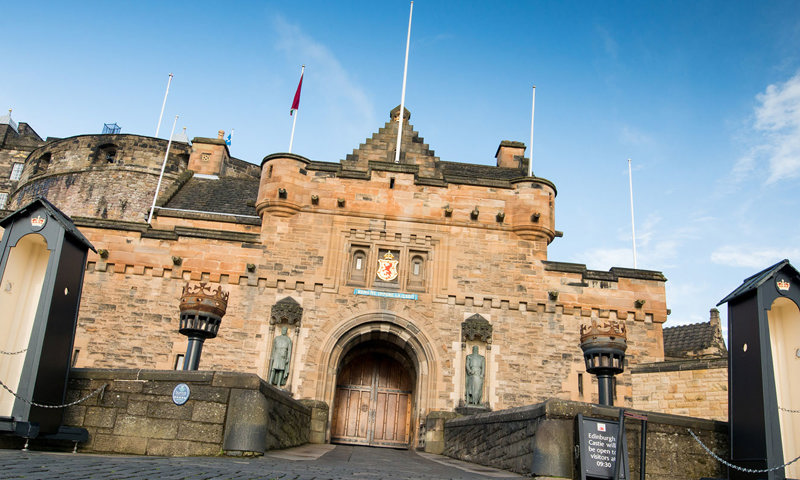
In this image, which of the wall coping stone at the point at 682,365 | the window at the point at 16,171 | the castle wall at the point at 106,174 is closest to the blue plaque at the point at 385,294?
the wall coping stone at the point at 682,365

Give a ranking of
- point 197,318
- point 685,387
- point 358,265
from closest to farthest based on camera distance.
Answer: point 197,318, point 685,387, point 358,265

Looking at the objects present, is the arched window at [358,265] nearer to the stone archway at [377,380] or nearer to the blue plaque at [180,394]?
the stone archway at [377,380]

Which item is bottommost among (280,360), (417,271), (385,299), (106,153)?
(280,360)

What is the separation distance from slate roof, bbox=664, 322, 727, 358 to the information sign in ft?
74.8

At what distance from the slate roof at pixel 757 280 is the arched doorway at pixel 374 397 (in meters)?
11.0

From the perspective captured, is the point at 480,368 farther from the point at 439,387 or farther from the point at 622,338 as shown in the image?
the point at 622,338

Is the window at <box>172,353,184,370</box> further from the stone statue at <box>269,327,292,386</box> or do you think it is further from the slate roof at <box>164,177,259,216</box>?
the slate roof at <box>164,177,259,216</box>

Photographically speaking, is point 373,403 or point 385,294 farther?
point 373,403

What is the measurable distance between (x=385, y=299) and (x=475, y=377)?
350 cm

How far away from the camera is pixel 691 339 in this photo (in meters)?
29.8

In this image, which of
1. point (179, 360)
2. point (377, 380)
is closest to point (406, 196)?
point (377, 380)

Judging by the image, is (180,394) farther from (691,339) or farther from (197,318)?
(691,339)

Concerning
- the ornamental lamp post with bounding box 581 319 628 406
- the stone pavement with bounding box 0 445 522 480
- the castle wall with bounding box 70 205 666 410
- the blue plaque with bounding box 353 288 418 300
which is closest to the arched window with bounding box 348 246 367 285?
the castle wall with bounding box 70 205 666 410

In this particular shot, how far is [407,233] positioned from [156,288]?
7731mm
